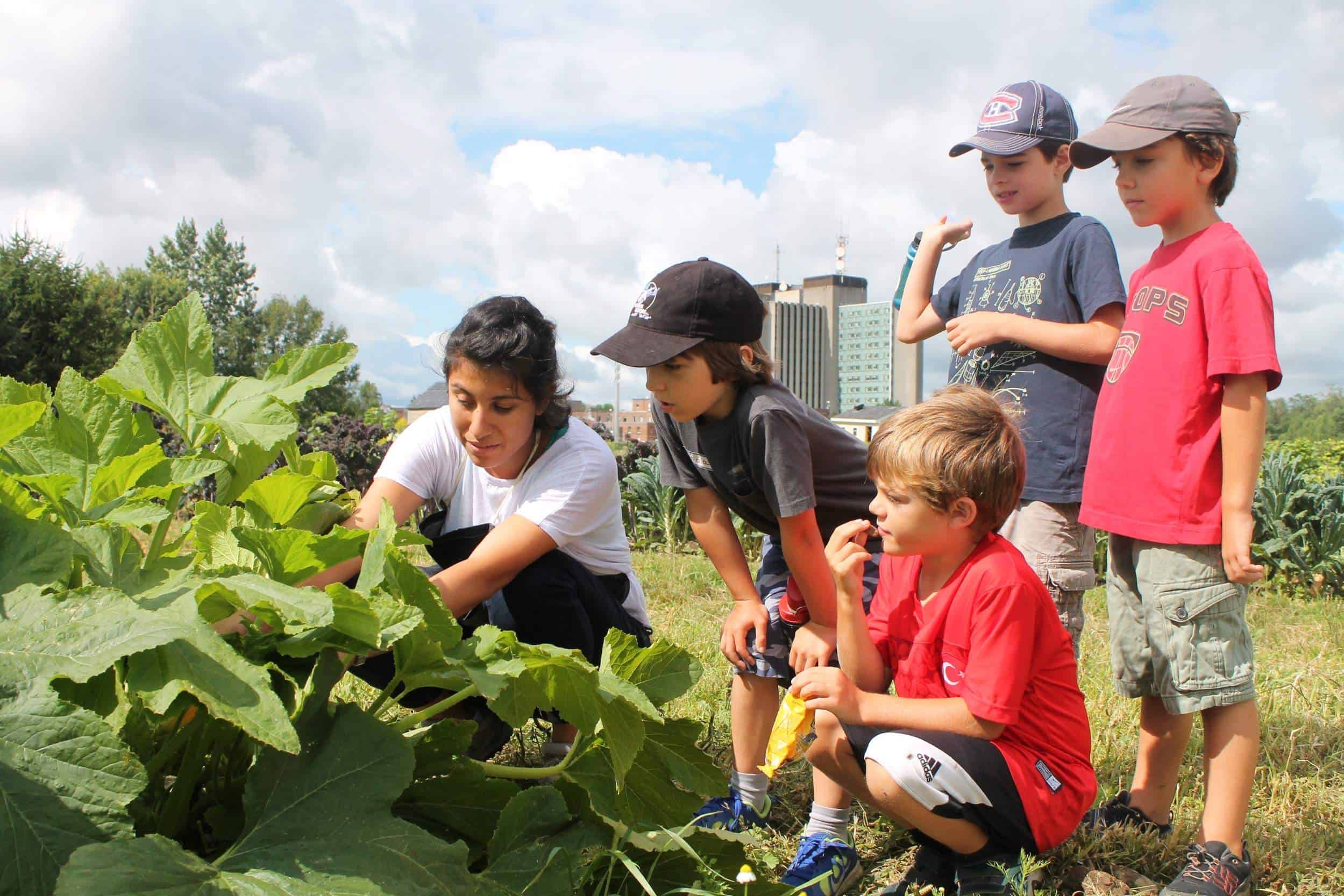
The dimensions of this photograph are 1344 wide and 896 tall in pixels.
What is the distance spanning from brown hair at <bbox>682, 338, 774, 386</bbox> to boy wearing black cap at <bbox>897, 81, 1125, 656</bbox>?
0.52 metres

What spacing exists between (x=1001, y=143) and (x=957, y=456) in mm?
1042

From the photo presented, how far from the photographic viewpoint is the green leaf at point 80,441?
1193 millimetres

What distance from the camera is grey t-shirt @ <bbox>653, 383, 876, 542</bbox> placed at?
2.15 m

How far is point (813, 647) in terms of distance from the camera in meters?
2.13

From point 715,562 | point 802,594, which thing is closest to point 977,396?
point 802,594

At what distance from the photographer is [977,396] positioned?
1.96 metres

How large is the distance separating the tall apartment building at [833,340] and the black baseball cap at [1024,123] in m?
54.7

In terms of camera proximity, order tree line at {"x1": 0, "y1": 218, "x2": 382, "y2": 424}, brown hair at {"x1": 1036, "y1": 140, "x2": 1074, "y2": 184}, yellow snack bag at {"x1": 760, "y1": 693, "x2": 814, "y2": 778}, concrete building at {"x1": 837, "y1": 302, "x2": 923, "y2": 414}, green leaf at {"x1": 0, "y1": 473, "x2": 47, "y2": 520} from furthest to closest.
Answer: concrete building at {"x1": 837, "y1": 302, "x2": 923, "y2": 414}
tree line at {"x1": 0, "y1": 218, "x2": 382, "y2": 424}
brown hair at {"x1": 1036, "y1": 140, "x2": 1074, "y2": 184}
yellow snack bag at {"x1": 760, "y1": 693, "x2": 814, "y2": 778}
green leaf at {"x1": 0, "y1": 473, "x2": 47, "y2": 520}

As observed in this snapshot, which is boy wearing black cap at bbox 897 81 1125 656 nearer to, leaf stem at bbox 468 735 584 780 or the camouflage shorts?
the camouflage shorts

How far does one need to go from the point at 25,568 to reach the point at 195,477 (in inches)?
10.1

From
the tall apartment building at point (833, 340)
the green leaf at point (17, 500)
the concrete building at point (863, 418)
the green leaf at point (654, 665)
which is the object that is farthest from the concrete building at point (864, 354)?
the green leaf at point (17, 500)

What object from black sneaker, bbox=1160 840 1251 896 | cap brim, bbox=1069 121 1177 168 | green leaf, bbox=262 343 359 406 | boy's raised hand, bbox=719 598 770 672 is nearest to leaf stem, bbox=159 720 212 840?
green leaf, bbox=262 343 359 406

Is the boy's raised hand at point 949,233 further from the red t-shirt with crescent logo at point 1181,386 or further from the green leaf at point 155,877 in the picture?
the green leaf at point 155,877

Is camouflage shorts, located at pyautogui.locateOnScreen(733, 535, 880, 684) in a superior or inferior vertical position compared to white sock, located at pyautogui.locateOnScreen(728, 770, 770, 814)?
superior
